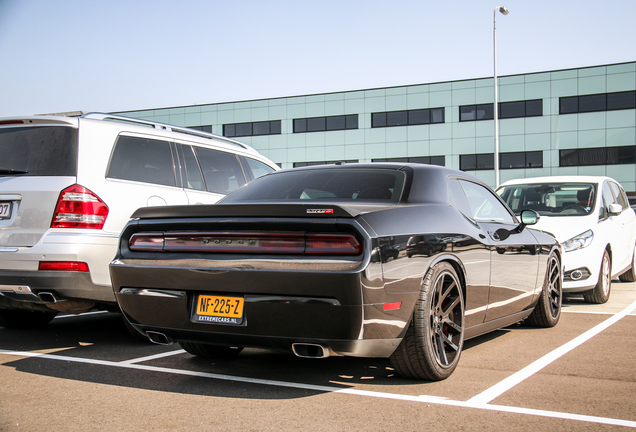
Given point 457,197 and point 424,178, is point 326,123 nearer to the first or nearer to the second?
point 457,197

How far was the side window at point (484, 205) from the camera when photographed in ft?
15.8

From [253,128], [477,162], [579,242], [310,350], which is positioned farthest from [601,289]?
[253,128]

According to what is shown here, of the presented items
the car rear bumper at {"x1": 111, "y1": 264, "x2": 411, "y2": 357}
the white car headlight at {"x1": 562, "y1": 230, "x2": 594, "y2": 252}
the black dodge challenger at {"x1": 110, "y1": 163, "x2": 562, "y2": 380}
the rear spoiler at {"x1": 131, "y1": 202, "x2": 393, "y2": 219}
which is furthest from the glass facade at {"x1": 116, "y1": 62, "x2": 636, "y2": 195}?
the car rear bumper at {"x1": 111, "y1": 264, "x2": 411, "y2": 357}

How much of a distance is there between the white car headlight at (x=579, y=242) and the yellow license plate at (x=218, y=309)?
5.53m

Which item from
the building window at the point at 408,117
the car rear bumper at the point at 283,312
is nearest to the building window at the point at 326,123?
the building window at the point at 408,117

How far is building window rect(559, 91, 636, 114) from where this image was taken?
33.6 metres

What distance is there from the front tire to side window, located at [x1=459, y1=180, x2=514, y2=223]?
33.1 inches

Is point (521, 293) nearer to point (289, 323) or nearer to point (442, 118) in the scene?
point (289, 323)

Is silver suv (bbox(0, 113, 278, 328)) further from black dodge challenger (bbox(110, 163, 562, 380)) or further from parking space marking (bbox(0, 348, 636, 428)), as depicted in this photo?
black dodge challenger (bbox(110, 163, 562, 380))

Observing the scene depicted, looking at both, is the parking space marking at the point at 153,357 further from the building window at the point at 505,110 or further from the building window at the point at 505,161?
the building window at the point at 505,110

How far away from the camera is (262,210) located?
3523 mm

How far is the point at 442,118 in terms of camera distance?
123ft

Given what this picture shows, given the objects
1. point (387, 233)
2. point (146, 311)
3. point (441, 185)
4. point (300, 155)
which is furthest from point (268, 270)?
point (300, 155)

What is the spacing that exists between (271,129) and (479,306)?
38.6 metres
